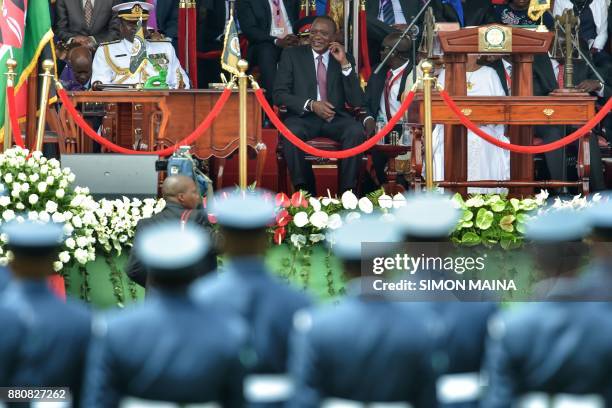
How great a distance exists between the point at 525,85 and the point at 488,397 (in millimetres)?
6769

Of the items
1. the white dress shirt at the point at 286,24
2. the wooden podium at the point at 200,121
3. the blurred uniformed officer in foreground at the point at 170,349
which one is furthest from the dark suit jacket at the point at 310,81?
the blurred uniformed officer in foreground at the point at 170,349

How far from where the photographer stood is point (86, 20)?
13148 millimetres

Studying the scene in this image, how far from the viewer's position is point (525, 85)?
1114 centimetres

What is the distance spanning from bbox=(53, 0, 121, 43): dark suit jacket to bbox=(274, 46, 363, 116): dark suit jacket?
→ 1.75 metres

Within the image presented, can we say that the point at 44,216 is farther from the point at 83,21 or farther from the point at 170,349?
the point at 170,349

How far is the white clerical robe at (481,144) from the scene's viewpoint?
1209 centimetres

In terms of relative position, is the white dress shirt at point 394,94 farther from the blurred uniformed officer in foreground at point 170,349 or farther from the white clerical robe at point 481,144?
the blurred uniformed officer in foreground at point 170,349

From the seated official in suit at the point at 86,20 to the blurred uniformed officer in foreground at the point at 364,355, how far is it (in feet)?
29.2

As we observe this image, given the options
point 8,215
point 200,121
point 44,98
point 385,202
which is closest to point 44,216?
point 8,215

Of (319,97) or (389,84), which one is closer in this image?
(319,97)

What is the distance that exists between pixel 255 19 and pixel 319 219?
4429 millimetres

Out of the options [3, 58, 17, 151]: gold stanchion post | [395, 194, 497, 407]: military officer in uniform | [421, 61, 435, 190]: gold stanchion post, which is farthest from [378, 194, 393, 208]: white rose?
[395, 194, 497, 407]: military officer in uniform

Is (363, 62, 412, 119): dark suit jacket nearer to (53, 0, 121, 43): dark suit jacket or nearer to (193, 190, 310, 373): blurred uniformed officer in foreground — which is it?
(53, 0, 121, 43): dark suit jacket

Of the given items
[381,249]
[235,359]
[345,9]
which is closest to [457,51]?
[345,9]
